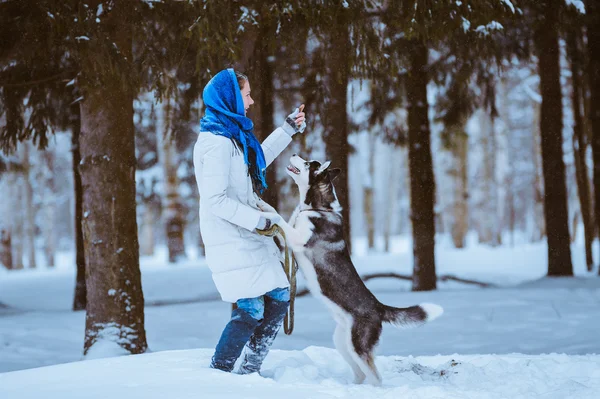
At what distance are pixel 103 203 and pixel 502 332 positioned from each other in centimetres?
524

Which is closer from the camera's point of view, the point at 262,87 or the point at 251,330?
the point at 251,330

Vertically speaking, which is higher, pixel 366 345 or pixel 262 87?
pixel 262 87

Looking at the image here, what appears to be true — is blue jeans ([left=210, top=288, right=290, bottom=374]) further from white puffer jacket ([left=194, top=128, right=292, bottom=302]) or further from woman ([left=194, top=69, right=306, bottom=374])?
white puffer jacket ([left=194, top=128, right=292, bottom=302])

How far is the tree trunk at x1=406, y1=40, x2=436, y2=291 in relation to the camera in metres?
11.1

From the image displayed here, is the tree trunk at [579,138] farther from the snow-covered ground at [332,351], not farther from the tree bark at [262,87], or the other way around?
the tree bark at [262,87]

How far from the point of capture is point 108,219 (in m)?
6.18

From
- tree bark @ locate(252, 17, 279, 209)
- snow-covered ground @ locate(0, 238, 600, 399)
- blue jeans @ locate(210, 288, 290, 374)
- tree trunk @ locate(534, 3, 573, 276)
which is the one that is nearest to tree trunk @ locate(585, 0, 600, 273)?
tree trunk @ locate(534, 3, 573, 276)

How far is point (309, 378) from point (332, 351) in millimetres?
980

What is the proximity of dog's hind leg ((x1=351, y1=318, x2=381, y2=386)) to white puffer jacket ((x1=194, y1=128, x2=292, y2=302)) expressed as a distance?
2.22 ft

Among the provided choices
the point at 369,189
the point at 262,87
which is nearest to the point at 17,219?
the point at 369,189

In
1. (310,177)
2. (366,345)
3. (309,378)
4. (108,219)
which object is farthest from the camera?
(108,219)

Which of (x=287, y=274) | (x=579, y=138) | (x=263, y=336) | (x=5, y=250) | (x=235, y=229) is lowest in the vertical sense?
(x=5, y=250)

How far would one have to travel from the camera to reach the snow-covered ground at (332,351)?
3967mm

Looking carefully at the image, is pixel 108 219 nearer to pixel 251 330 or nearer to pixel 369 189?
pixel 251 330
